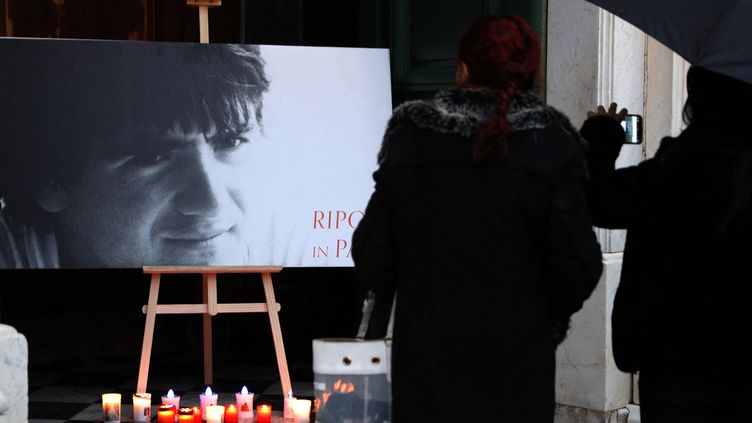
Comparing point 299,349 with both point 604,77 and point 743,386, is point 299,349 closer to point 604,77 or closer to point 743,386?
point 604,77

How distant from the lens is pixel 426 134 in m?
2.37

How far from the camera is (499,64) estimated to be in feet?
7.61

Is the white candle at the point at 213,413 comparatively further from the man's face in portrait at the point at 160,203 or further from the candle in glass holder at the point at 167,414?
the man's face in portrait at the point at 160,203

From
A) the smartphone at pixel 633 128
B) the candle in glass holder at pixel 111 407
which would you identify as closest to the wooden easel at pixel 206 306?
the candle in glass holder at pixel 111 407

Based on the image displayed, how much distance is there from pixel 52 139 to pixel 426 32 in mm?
1643

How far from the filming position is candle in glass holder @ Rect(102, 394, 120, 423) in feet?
14.9

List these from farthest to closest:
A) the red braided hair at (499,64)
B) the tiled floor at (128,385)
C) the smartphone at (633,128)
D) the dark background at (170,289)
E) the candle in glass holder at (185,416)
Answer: the dark background at (170,289), the tiled floor at (128,385), the candle in glass holder at (185,416), the smartphone at (633,128), the red braided hair at (499,64)

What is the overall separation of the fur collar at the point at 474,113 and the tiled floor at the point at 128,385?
2.72 m

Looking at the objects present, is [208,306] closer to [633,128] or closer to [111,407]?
[111,407]

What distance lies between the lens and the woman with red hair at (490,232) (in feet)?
7.61

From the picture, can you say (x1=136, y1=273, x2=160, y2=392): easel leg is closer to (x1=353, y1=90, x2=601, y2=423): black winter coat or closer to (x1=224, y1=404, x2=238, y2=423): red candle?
(x1=224, y1=404, x2=238, y2=423): red candle

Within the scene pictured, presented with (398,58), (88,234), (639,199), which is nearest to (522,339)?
(639,199)

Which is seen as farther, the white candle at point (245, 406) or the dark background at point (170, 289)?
the dark background at point (170, 289)

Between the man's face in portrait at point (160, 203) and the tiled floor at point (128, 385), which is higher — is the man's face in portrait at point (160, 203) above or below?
above
